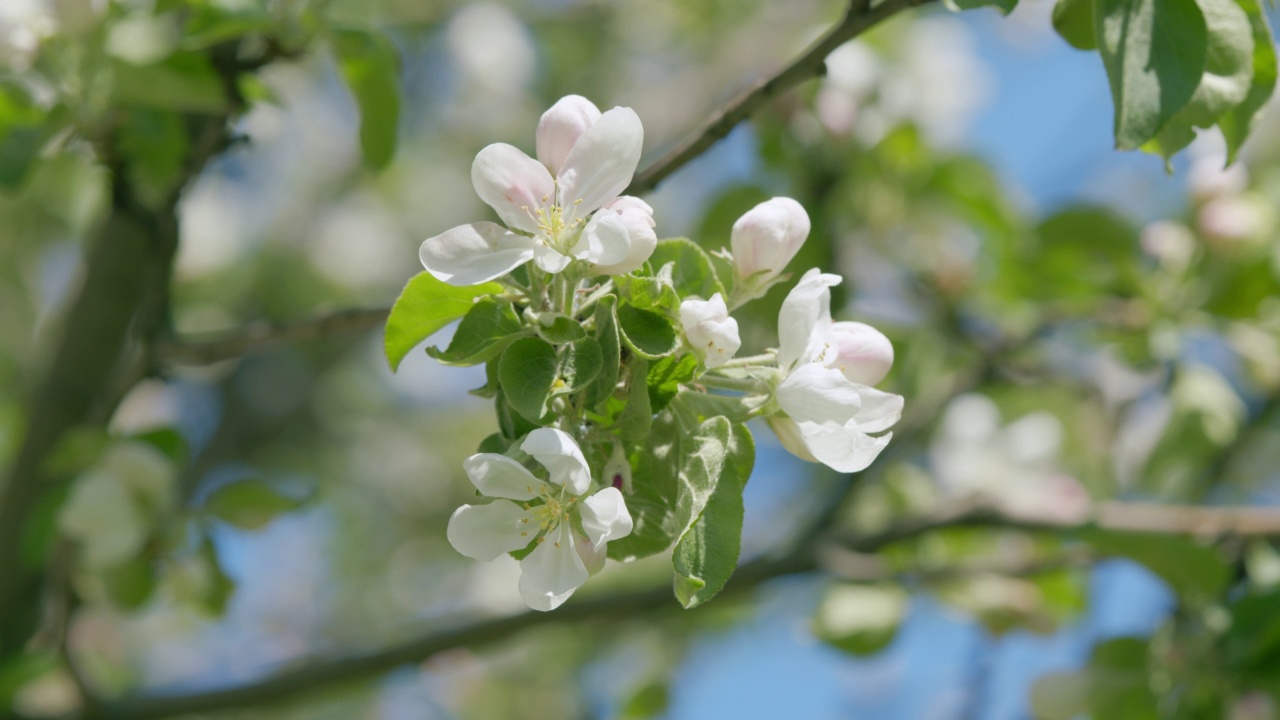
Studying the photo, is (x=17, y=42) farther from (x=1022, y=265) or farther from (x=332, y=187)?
(x=332, y=187)

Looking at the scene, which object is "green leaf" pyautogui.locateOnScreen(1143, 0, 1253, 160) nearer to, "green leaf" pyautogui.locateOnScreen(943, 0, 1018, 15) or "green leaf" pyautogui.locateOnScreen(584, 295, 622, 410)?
"green leaf" pyautogui.locateOnScreen(943, 0, 1018, 15)

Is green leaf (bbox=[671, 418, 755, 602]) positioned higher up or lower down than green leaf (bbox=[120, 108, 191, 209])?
higher up

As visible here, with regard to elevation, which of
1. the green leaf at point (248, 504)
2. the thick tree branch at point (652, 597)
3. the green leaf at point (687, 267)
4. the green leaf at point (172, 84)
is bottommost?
the thick tree branch at point (652, 597)

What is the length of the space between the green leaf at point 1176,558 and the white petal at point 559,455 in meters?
0.94

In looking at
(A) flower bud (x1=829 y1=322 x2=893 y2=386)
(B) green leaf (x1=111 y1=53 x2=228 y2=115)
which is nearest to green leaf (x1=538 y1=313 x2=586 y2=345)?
(A) flower bud (x1=829 y1=322 x2=893 y2=386)

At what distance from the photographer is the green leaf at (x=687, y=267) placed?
90 centimetres

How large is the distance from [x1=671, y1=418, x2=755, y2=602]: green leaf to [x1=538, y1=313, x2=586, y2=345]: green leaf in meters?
0.11

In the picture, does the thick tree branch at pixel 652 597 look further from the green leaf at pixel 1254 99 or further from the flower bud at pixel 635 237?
the flower bud at pixel 635 237

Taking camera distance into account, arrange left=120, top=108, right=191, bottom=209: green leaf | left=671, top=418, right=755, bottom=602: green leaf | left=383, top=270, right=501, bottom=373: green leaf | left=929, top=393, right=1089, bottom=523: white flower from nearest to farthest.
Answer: left=671, top=418, right=755, bottom=602: green leaf < left=383, top=270, right=501, bottom=373: green leaf < left=120, top=108, right=191, bottom=209: green leaf < left=929, top=393, right=1089, bottom=523: white flower

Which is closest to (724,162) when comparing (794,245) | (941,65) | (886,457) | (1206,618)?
(941,65)

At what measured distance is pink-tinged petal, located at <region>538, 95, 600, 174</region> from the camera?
87cm

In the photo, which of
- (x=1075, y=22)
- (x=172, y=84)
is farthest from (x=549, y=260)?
(x=172, y=84)

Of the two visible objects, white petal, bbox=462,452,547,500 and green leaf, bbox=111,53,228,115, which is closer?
white petal, bbox=462,452,547,500

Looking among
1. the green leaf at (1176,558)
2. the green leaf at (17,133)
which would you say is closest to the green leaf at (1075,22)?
the green leaf at (1176,558)
